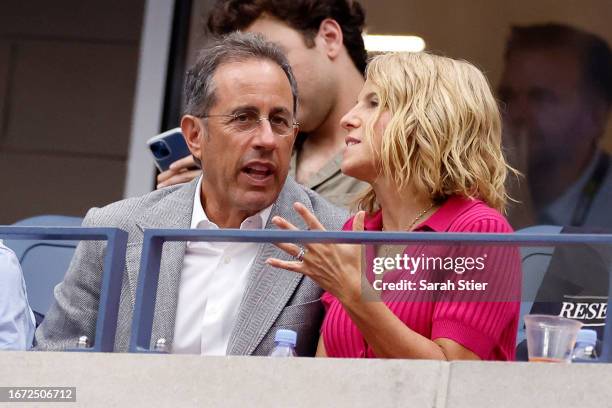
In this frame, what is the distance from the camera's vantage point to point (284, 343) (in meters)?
2.73

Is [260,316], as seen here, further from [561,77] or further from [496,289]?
[561,77]

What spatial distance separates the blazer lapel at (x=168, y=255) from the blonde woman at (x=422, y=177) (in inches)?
13.3

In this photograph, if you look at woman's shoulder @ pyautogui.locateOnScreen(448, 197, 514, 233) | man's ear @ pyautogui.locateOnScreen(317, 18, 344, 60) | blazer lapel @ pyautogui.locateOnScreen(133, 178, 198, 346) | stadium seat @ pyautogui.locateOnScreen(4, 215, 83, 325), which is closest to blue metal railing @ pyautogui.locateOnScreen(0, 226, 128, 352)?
blazer lapel @ pyautogui.locateOnScreen(133, 178, 198, 346)

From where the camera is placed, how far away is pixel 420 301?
2.62m

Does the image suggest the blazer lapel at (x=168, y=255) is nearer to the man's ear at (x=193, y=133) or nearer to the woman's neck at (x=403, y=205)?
the man's ear at (x=193, y=133)

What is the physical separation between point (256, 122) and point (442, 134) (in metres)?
0.51

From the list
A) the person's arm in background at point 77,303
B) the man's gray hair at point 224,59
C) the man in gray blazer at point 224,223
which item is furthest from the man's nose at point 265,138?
the person's arm in background at point 77,303

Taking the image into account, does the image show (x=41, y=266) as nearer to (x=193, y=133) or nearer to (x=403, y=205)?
(x=193, y=133)

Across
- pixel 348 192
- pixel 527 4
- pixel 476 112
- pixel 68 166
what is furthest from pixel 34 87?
pixel 476 112

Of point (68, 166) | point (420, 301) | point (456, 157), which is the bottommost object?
point (68, 166)

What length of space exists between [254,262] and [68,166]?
3.14 meters

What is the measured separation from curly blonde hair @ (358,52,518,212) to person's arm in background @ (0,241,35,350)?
835mm

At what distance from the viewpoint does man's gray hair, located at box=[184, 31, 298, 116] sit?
3.34m

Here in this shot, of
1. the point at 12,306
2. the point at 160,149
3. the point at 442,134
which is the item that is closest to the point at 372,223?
the point at 442,134
